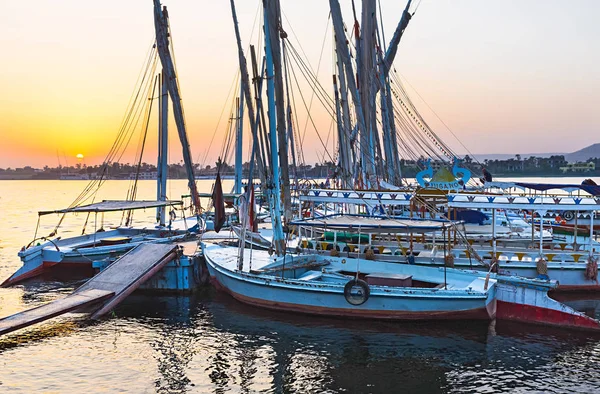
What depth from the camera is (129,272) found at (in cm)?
2572

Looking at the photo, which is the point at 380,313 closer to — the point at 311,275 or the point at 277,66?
the point at 311,275

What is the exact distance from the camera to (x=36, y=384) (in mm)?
16984

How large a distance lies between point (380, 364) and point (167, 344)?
25.4 ft

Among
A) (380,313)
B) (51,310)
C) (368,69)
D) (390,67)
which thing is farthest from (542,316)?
(390,67)

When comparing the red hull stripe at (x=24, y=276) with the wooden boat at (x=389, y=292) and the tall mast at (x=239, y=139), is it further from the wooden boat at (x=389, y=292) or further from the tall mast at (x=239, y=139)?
the tall mast at (x=239, y=139)

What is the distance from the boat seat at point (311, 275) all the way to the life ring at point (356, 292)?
8.34ft

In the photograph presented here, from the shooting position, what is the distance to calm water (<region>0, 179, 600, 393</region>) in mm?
16641

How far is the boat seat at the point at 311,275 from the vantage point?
78.3 ft

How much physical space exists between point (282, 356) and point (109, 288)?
948 centimetres

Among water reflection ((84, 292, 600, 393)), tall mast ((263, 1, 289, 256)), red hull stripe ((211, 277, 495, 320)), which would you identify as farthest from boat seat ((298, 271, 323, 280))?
tall mast ((263, 1, 289, 256))

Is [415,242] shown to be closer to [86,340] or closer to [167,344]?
[167,344]

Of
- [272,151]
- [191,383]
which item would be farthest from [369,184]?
[191,383]

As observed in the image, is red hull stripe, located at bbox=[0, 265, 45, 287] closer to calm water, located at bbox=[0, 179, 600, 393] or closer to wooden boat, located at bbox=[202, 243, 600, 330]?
calm water, located at bbox=[0, 179, 600, 393]

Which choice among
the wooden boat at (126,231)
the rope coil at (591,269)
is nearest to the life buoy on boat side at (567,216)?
the rope coil at (591,269)
